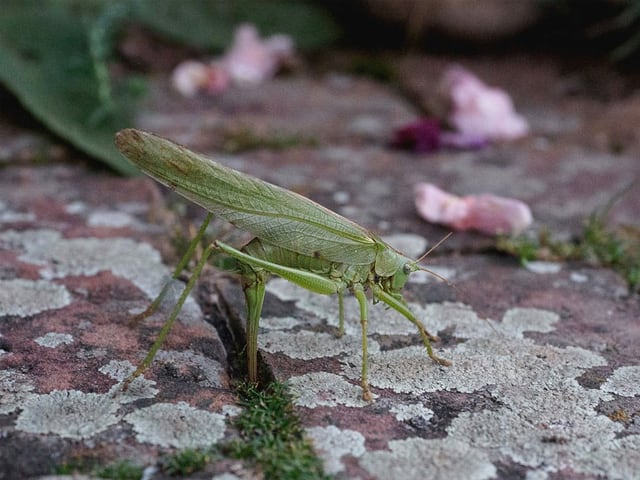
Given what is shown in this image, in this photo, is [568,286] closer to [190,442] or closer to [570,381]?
[570,381]

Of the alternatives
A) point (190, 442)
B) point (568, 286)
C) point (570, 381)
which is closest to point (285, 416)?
point (190, 442)

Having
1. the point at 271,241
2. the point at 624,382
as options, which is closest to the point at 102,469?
the point at 271,241

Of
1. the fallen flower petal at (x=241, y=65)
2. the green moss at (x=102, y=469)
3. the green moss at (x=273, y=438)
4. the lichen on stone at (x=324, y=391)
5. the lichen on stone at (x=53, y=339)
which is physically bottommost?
the green moss at (x=102, y=469)

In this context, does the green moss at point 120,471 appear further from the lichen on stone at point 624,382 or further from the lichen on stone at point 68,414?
the lichen on stone at point 624,382

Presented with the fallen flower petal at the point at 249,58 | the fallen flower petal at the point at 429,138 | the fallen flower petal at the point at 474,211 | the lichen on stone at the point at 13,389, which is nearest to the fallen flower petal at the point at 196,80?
the fallen flower petal at the point at 249,58

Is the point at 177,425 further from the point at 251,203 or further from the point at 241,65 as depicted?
the point at 241,65

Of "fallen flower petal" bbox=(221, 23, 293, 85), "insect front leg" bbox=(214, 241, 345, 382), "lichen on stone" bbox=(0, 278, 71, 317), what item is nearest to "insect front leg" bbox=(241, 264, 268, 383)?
"insect front leg" bbox=(214, 241, 345, 382)
